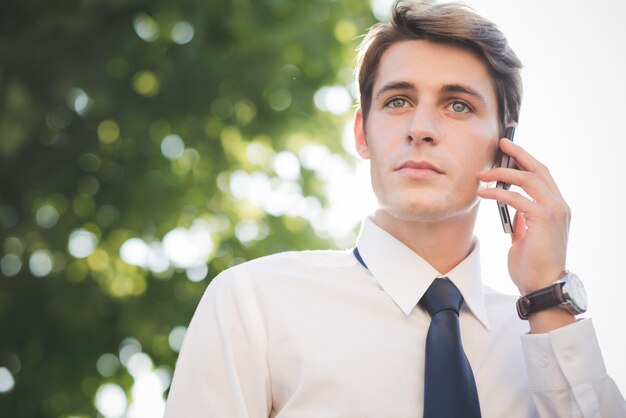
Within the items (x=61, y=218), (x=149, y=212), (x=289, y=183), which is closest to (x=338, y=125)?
(x=289, y=183)

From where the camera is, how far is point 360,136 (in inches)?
125

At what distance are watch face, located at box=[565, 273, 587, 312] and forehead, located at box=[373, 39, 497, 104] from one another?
2.44 feet

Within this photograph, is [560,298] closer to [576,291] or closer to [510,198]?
[576,291]

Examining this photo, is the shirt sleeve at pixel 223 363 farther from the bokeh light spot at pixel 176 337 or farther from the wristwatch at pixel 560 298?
the bokeh light spot at pixel 176 337

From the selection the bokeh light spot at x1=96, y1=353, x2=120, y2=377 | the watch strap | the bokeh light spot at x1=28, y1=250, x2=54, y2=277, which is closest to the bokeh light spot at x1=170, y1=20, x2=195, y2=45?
the bokeh light spot at x1=28, y1=250, x2=54, y2=277

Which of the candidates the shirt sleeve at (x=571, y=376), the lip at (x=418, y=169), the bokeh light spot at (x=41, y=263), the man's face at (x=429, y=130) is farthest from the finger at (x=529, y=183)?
the bokeh light spot at (x=41, y=263)

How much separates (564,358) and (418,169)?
2.40 feet

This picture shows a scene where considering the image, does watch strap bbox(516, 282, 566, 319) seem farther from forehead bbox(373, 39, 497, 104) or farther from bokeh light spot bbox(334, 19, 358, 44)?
bokeh light spot bbox(334, 19, 358, 44)

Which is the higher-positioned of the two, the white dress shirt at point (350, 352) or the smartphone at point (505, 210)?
the smartphone at point (505, 210)

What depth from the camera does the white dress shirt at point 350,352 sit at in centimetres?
240

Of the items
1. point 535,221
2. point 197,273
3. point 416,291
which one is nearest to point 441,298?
point 416,291

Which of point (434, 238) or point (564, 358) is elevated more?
point (434, 238)

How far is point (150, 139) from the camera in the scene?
6.28 m

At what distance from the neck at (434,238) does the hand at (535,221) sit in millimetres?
180
